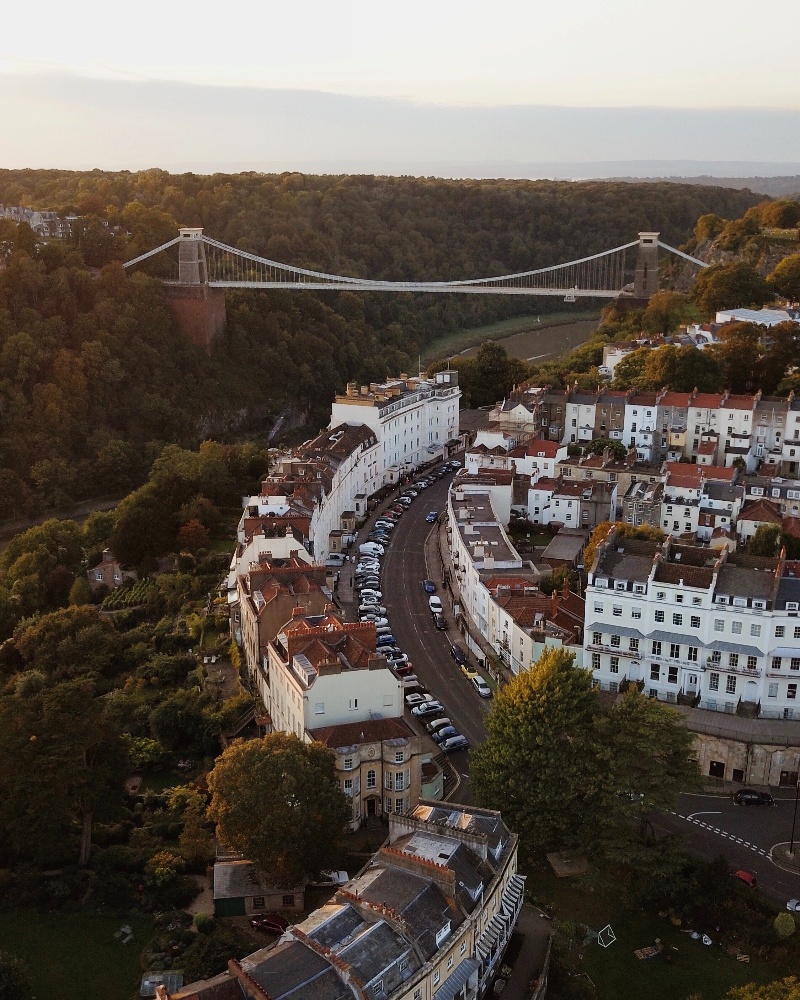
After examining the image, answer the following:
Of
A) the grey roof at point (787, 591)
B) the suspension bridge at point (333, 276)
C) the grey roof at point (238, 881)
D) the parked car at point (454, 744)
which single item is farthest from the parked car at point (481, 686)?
the suspension bridge at point (333, 276)

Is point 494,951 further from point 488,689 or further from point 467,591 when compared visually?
point 467,591

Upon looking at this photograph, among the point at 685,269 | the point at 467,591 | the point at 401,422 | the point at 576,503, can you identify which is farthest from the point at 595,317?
the point at 467,591

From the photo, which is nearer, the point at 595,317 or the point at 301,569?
the point at 301,569

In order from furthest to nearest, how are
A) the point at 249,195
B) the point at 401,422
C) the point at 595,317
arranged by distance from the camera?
the point at 595,317, the point at 249,195, the point at 401,422

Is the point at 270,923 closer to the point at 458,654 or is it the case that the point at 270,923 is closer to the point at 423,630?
the point at 458,654

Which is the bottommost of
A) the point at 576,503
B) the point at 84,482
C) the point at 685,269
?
the point at 84,482

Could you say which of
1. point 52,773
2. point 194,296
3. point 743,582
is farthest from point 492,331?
point 52,773
